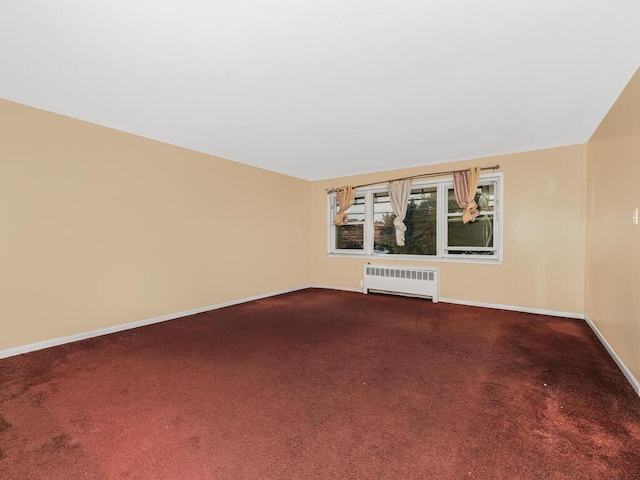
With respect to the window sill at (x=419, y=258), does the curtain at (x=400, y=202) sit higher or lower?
higher

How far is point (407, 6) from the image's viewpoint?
5.54ft

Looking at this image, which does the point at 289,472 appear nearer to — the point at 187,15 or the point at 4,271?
the point at 187,15

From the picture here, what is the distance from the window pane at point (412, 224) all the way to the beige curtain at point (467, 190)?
1.64ft

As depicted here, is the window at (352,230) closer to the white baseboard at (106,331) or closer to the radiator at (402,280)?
the radiator at (402,280)

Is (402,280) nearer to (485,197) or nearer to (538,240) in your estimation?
(485,197)

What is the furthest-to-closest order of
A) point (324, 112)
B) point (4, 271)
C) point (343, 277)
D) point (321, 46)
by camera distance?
1. point (343, 277)
2. point (324, 112)
3. point (4, 271)
4. point (321, 46)

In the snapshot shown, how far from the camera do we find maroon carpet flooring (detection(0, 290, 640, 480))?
1483 millimetres

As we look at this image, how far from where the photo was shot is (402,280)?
17.7ft

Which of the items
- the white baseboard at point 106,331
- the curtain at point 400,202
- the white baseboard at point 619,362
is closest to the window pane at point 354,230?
the curtain at point 400,202

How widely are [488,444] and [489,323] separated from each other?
8.57 feet

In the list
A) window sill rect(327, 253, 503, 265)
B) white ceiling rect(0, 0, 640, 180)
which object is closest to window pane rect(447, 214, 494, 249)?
window sill rect(327, 253, 503, 265)

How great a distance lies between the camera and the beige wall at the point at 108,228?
2.91m

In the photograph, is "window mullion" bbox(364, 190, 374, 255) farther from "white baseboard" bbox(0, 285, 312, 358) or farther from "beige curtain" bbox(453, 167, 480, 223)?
"white baseboard" bbox(0, 285, 312, 358)

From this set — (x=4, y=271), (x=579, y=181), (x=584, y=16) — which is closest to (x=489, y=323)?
(x=579, y=181)
